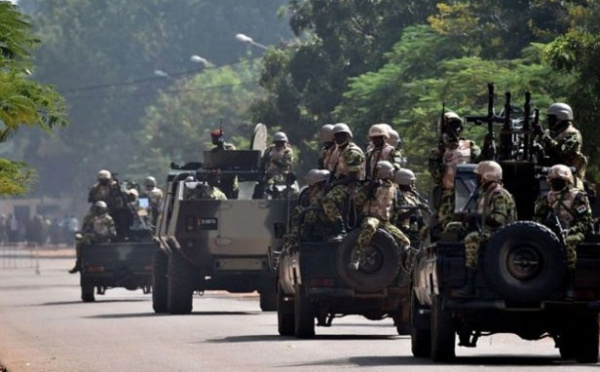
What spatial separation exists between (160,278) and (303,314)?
27.9 feet

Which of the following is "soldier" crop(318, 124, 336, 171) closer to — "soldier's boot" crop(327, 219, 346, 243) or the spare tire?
"soldier's boot" crop(327, 219, 346, 243)

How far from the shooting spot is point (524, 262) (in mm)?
17797

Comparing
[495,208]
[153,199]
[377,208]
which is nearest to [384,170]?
[377,208]

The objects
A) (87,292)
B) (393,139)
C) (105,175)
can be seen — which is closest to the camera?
(393,139)

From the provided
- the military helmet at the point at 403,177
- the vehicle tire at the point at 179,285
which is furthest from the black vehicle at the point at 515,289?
the vehicle tire at the point at 179,285

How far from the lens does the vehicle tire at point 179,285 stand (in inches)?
1206

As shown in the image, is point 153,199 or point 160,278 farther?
point 153,199

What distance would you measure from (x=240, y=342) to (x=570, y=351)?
17.8 feet

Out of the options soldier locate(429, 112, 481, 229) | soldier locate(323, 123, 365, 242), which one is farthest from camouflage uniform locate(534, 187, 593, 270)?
soldier locate(323, 123, 365, 242)

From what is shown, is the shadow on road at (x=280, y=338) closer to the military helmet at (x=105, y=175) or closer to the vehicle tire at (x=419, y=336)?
the vehicle tire at (x=419, y=336)

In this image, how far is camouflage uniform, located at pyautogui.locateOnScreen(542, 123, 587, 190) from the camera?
780 inches

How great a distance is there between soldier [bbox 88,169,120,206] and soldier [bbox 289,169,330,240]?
14.0 metres

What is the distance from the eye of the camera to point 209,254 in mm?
30594

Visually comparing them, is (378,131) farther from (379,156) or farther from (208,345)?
(208,345)
